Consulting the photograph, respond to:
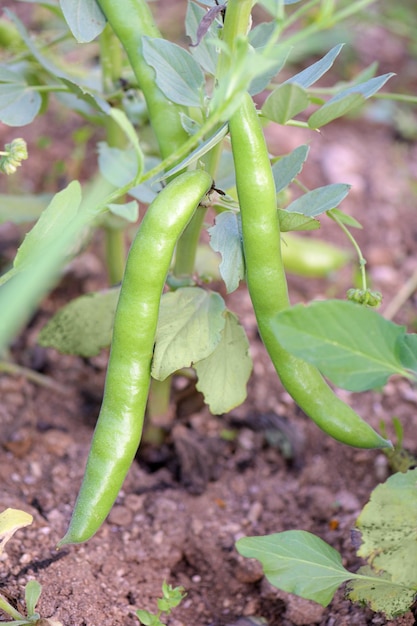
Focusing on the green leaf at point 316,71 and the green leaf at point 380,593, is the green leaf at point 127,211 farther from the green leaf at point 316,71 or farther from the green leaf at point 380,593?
the green leaf at point 380,593

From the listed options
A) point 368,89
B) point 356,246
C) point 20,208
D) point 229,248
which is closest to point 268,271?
point 229,248

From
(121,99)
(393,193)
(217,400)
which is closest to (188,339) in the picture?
(217,400)

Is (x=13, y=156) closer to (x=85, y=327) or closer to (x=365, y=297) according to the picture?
(x=85, y=327)

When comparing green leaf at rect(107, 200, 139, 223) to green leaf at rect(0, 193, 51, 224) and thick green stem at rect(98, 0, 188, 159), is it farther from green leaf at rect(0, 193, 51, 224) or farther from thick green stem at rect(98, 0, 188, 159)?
green leaf at rect(0, 193, 51, 224)

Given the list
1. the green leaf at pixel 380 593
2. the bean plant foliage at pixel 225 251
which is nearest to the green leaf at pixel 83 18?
the bean plant foliage at pixel 225 251

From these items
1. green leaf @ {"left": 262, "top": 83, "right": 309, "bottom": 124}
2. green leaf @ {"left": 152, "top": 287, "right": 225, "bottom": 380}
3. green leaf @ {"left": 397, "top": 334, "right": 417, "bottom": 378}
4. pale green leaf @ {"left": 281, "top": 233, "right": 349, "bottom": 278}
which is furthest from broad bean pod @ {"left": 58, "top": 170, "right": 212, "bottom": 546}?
pale green leaf @ {"left": 281, "top": 233, "right": 349, "bottom": 278}
